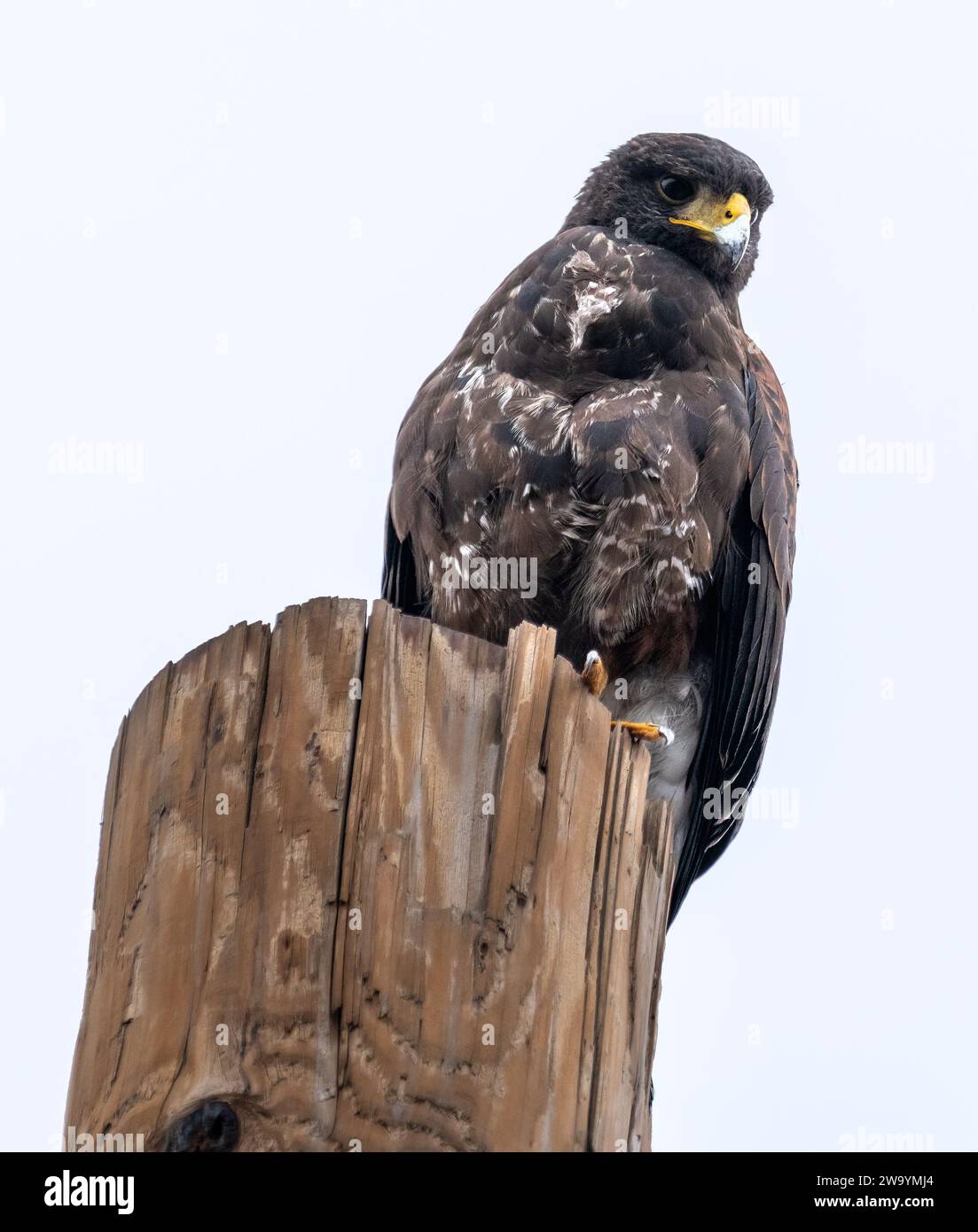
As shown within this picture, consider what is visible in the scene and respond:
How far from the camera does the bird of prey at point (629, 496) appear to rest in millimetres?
5484

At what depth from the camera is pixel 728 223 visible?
6484 mm

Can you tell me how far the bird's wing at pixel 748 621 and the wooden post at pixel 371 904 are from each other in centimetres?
236

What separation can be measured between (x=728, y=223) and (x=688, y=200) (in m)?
0.25

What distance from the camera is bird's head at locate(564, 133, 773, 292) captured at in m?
6.44

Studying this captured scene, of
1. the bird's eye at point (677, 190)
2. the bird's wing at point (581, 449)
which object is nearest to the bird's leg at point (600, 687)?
the bird's wing at point (581, 449)

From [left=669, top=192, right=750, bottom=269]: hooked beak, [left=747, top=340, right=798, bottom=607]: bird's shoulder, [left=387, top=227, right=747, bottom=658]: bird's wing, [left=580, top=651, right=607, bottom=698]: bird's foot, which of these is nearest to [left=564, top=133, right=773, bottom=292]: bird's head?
[left=669, top=192, right=750, bottom=269]: hooked beak

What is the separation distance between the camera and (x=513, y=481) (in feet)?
18.1

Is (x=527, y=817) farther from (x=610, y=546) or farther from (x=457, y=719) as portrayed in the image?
(x=610, y=546)

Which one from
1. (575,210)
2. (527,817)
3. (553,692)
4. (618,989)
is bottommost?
(618,989)

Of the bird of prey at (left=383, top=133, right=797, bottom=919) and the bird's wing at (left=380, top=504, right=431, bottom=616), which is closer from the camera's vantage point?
the bird of prey at (left=383, top=133, right=797, bottom=919)

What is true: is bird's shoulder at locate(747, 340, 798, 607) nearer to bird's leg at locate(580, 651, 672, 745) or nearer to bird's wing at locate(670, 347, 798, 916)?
bird's wing at locate(670, 347, 798, 916)
